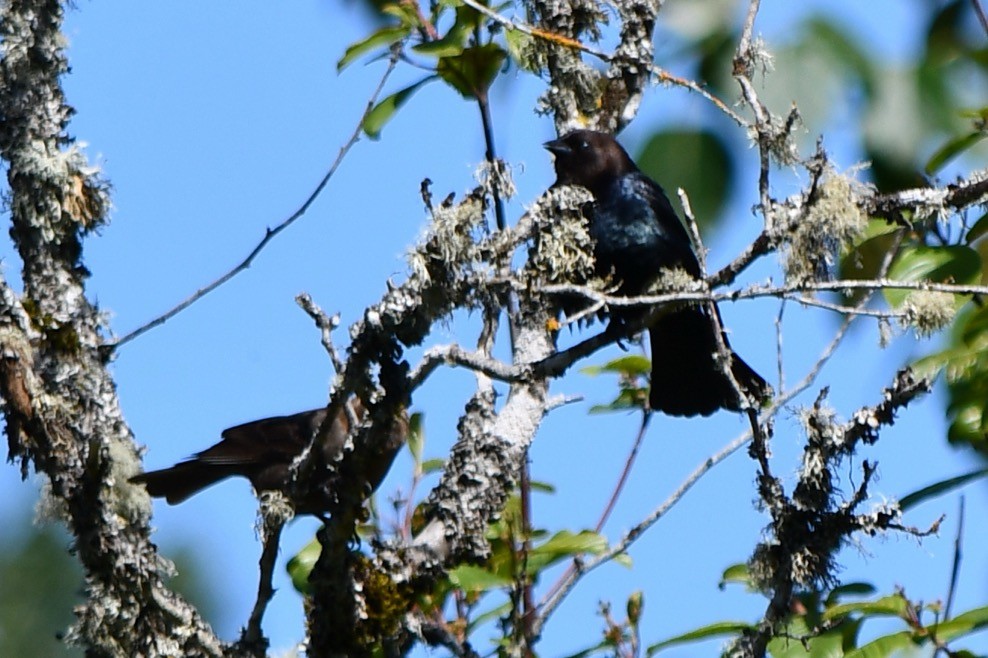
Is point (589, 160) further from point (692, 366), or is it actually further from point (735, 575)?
point (735, 575)

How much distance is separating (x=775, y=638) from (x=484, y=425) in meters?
0.86

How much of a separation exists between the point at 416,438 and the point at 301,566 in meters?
0.47

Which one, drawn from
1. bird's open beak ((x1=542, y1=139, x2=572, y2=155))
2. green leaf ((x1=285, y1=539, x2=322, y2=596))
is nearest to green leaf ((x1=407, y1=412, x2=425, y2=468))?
Result: green leaf ((x1=285, y1=539, x2=322, y2=596))

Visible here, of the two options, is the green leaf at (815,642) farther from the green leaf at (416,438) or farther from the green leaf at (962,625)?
the green leaf at (416,438)

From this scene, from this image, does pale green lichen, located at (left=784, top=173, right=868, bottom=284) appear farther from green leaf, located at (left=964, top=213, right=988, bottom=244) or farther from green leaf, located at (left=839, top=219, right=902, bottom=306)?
green leaf, located at (left=964, top=213, right=988, bottom=244)

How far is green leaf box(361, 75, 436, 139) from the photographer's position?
128 inches

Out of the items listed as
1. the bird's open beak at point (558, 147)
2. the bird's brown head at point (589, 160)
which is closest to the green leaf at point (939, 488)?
the bird's brown head at point (589, 160)

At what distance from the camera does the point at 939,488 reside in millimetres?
1982

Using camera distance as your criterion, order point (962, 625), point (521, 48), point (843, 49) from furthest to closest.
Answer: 1. point (521, 48)
2. point (962, 625)
3. point (843, 49)

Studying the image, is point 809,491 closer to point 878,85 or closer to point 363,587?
point 363,587

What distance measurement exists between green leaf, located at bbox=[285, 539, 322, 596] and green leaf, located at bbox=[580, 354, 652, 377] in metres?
0.93

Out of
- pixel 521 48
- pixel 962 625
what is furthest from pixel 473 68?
pixel 962 625

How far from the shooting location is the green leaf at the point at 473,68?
2.95 m

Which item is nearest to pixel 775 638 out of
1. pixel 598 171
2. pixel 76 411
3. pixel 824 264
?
pixel 824 264
